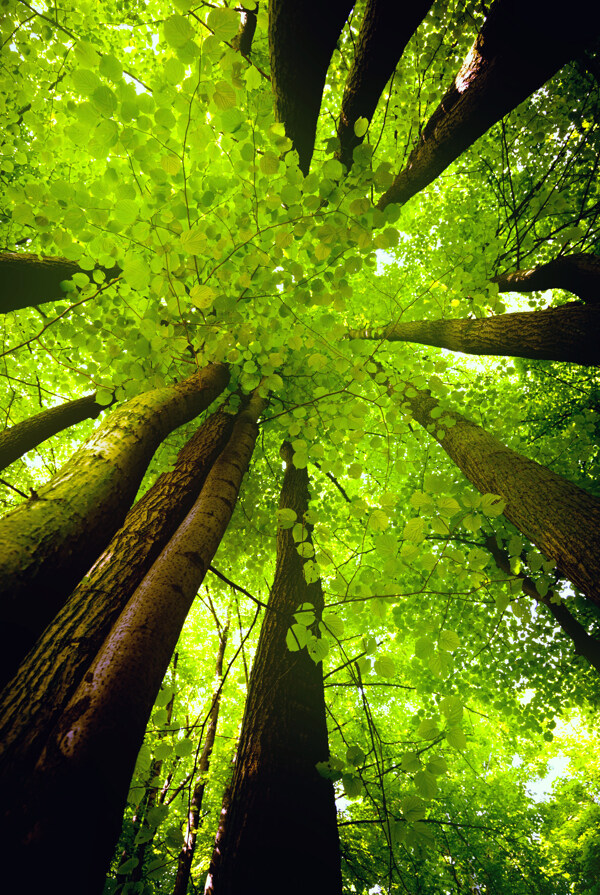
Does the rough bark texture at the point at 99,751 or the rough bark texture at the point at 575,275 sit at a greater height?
the rough bark texture at the point at 575,275

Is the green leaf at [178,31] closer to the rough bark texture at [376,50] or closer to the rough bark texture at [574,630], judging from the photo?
the rough bark texture at [376,50]

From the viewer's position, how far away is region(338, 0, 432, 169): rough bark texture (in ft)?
8.94

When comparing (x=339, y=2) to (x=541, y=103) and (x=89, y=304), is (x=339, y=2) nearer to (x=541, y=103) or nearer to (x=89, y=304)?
(x=89, y=304)

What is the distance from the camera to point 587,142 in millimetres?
4836

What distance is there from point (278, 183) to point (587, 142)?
5103mm

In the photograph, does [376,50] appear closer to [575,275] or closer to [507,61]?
[507,61]

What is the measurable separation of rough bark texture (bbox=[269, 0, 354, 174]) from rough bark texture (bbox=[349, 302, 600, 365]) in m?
1.96

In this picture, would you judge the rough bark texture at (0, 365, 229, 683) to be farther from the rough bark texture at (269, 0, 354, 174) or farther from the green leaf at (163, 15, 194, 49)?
the rough bark texture at (269, 0, 354, 174)

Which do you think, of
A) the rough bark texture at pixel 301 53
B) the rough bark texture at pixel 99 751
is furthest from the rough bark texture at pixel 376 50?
the rough bark texture at pixel 99 751

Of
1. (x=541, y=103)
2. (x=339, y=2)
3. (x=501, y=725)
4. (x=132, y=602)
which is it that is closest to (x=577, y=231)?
(x=541, y=103)

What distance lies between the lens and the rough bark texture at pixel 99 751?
2.93ft

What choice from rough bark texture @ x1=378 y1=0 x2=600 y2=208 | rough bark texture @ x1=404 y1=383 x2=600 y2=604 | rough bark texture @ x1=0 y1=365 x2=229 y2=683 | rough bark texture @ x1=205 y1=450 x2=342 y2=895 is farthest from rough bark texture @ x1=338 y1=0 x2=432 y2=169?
rough bark texture @ x1=205 y1=450 x2=342 y2=895

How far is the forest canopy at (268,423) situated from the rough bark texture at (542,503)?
0.03 m

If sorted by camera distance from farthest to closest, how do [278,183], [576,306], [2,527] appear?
[576,306] < [278,183] < [2,527]
